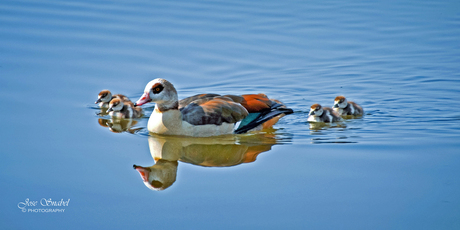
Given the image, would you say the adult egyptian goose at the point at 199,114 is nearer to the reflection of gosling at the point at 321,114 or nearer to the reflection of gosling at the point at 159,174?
the reflection of gosling at the point at 321,114

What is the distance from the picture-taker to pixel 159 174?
6.39 metres

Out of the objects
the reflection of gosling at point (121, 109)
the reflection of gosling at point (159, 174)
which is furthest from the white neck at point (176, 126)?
the reflection of gosling at point (121, 109)

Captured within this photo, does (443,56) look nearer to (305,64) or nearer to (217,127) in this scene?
(305,64)

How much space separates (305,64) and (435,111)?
3.16 m

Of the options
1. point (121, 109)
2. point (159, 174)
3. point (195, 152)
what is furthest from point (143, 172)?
point (121, 109)

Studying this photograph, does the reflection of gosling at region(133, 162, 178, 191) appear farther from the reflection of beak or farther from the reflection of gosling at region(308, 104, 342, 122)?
the reflection of gosling at region(308, 104, 342, 122)

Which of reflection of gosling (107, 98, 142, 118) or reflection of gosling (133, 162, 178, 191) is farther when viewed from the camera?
reflection of gosling (107, 98, 142, 118)

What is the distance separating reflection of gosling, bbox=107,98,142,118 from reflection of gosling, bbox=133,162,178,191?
2598 millimetres

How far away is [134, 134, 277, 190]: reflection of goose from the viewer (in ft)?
20.9

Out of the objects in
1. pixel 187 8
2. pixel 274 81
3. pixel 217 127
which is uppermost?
pixel 187 8

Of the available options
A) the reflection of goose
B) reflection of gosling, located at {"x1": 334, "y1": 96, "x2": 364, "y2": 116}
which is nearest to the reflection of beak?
the reflection of goose

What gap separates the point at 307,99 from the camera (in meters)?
10.3

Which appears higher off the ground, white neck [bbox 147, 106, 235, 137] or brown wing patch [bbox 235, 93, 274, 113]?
brown wing patch [bbox 235, 93, 274, 113]

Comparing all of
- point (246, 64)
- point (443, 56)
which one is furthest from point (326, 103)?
point (443, 56)
